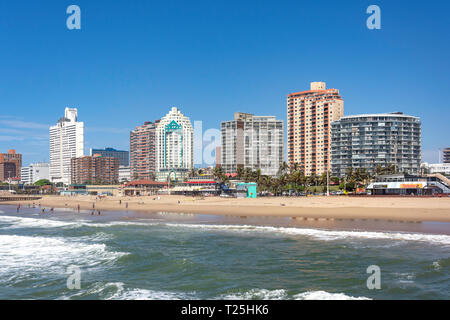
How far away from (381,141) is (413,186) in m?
61.0

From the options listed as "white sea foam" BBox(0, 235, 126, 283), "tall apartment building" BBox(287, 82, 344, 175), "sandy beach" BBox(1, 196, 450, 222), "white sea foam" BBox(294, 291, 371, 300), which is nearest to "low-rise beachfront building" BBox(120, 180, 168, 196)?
"tall apartment building" BBox(287, 82, 344, 175)

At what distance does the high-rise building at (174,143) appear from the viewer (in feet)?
624

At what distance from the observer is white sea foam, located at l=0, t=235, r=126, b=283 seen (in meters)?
21.5

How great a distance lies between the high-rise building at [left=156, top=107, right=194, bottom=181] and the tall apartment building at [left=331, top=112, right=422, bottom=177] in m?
85.6

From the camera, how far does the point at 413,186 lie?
6838 centimetres

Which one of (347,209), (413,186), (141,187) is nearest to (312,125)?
(141,187)

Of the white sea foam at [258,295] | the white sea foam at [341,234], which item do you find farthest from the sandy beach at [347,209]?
the white sea foam at [258,295]

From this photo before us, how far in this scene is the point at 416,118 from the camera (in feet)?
423

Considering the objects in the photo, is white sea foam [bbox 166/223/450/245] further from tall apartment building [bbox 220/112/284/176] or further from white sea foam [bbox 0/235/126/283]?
tall apartment building [bbox 220/112/284/176]

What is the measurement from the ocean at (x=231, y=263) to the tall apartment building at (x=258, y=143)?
128 metres
